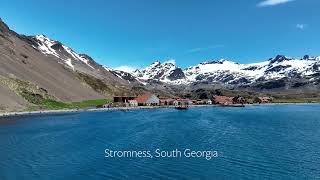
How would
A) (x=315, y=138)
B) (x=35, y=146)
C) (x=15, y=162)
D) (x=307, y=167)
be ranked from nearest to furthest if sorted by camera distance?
(x=307, y=167)
(x=15, y=162)
(x=35, y=146)
(x=315, y=138)

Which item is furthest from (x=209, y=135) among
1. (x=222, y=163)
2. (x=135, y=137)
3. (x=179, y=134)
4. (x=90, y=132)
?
(x=222, y=163)

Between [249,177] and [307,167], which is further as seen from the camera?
[307,167]

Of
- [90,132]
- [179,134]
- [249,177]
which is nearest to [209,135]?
[179,134]

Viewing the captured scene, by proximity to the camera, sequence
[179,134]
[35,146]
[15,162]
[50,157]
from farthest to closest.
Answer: [179,134] < [35,146] < [50,157] < [15,162]

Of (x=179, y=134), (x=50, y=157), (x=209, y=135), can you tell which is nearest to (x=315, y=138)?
(x=209, y=135)

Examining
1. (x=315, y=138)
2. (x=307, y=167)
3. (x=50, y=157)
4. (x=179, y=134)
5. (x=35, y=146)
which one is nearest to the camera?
(x=307, y=167)

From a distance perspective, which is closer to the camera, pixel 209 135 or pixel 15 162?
pixel 15 162

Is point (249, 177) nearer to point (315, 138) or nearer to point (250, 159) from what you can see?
point (250, 159)

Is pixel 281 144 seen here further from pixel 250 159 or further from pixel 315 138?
pixel 250 159

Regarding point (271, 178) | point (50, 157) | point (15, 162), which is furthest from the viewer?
point (50, 157)
